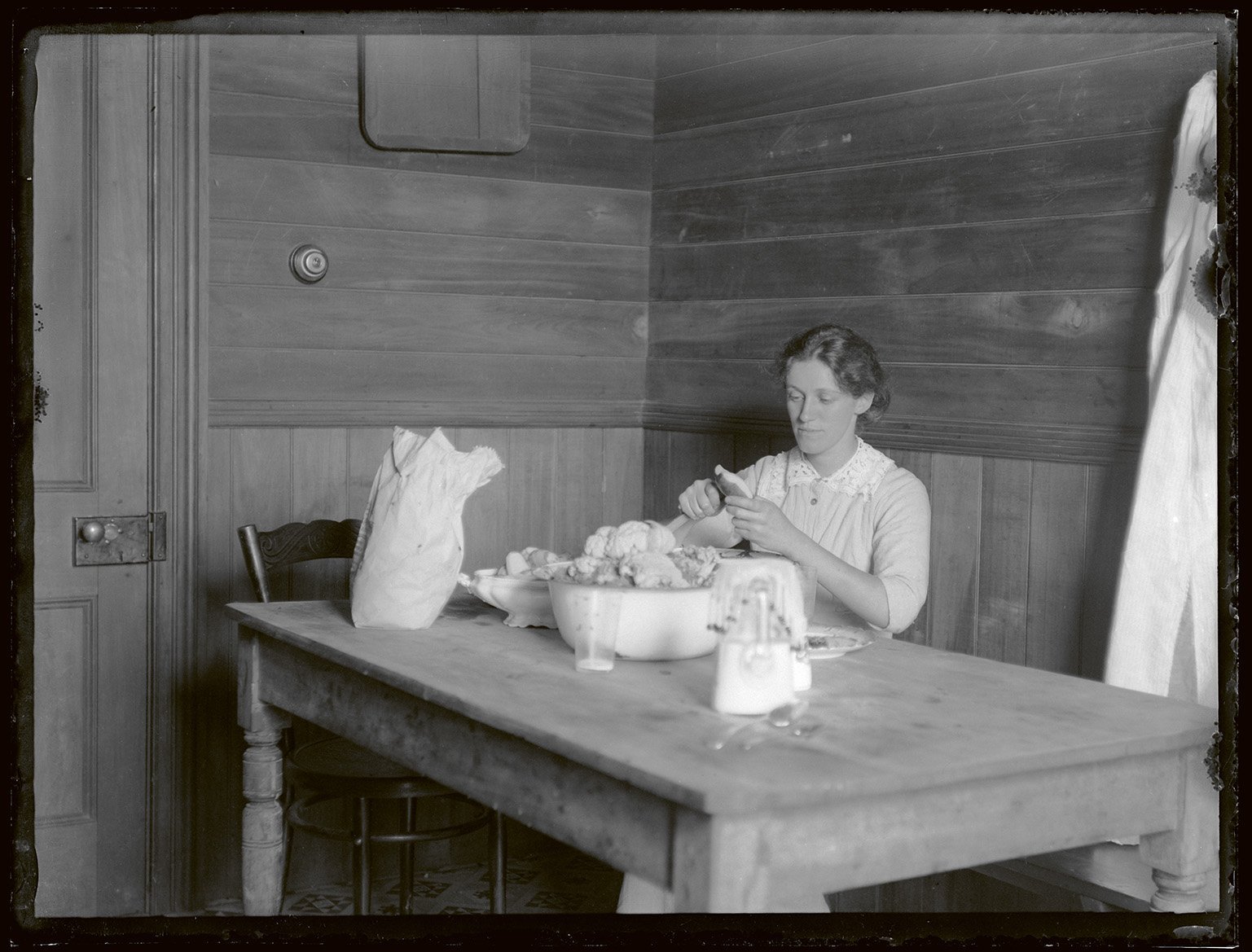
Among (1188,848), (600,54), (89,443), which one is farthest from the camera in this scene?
(600,54)

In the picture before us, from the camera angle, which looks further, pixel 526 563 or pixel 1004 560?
pixel 1004 560

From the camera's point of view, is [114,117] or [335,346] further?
[335,346]

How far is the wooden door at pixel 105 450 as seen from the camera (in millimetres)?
3328

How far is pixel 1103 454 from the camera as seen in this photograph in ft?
9.53

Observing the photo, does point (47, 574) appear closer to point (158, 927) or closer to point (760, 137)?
point (158, 927)

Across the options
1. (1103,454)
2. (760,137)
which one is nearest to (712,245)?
(760,137)

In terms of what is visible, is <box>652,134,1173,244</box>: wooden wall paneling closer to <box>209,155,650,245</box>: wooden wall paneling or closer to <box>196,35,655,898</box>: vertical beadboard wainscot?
<box>209,155,650,245</box>: wooden wall paneling

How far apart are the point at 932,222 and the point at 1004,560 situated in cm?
77

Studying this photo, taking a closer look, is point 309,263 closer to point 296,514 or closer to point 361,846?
point 296,514

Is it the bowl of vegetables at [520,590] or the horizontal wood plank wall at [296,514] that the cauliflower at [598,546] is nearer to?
the bowl of vegetables at [520,590]

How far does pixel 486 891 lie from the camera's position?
3.79 meters

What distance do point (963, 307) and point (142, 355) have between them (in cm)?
191

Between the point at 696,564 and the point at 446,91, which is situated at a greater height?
the point at 446,91

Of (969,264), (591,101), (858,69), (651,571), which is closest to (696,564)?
(651,571)
